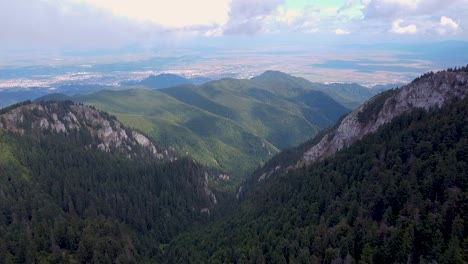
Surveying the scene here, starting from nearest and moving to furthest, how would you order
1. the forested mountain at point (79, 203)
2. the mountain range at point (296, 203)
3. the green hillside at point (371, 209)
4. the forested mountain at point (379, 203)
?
the green hillside at point (371, 209)
the forested mountain at point (379, 203)
the mountain range at point (296, 203)
the forested mountain at point (79, 203)

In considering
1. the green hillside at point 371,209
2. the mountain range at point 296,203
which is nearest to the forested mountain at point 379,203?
the green hillside at point 371,209

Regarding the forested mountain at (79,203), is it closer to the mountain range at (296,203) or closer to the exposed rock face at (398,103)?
the mountain range at (296,203)

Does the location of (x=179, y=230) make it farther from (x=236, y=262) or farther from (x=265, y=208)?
(x=236, y=262)

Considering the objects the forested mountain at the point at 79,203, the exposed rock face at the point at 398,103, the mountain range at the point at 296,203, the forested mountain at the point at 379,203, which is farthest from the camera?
the exposed rock face at the point at 398,103

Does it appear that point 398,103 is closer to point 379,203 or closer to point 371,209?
point 379,203

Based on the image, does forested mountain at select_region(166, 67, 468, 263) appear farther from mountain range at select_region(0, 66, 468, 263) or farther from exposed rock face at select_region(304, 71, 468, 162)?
exposed rock face at select_region(304, 71, 468, 162)

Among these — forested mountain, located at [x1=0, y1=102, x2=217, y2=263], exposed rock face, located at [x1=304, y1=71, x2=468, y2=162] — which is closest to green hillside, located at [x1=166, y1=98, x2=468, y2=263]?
exposed rock face, located at [x1=304, y1=71, x2=468, y2=162]
